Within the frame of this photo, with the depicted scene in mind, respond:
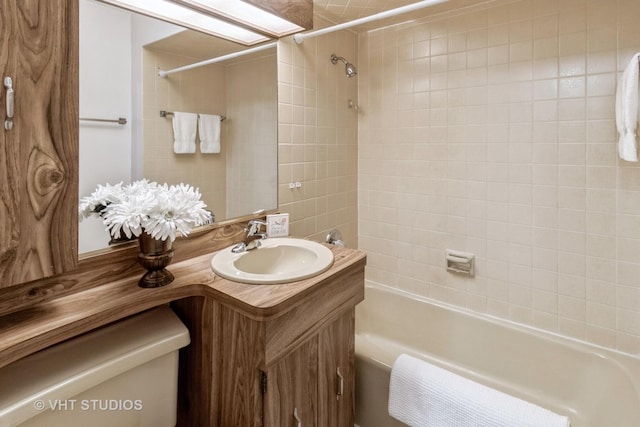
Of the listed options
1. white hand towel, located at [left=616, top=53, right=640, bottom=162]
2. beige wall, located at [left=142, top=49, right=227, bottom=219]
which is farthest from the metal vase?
white hand towel, located at [left=616, top=53, right=640, bottom=162]

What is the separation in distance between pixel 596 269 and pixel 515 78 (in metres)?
1.05

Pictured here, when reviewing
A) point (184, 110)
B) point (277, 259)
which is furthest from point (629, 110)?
point (184, 110)

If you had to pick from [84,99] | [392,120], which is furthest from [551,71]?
[84,99]

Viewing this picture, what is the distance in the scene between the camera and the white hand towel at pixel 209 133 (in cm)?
142

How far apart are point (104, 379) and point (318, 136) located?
5.06 feet

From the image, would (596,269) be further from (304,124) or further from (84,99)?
(84,99)

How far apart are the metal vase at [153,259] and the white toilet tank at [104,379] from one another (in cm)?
13

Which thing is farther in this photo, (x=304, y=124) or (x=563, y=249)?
(x=304, y=124)

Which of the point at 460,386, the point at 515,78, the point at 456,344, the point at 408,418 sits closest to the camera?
the point at 460,386

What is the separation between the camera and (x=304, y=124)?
190 centimetres

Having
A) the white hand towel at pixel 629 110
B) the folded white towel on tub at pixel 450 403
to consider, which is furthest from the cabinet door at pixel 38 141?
the white hand towel at pixel 629 110

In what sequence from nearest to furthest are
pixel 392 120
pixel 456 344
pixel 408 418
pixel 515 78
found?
pixel 408 418, pixel 515 78, pixel 456 344, pixel 392 120

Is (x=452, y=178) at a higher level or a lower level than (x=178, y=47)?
lower

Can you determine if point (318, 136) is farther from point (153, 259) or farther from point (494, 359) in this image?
point (494, 359)
